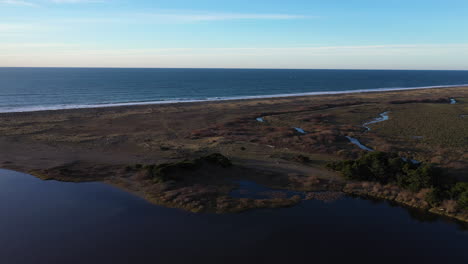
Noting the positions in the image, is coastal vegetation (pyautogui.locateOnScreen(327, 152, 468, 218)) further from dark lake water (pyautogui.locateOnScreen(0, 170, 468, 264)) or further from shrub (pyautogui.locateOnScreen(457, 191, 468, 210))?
dark lake water (pyautogui.locateOnScreen(0, 170, 468, 264))

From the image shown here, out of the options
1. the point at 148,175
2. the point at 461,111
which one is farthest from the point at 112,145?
the point at 461,111

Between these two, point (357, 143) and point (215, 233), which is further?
point (357, 143)

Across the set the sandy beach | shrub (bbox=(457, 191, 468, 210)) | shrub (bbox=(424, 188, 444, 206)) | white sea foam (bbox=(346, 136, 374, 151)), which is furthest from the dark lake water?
white sea foam (bbox=(346, 136, 374, 151))

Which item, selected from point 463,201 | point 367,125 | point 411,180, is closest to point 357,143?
point 367,125

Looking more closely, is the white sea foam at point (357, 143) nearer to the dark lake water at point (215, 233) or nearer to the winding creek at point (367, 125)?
the winding creek at point (367, 125)

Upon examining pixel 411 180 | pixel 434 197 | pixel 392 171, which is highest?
pixel 392 171

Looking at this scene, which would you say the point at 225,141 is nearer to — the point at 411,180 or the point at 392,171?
the point at 392,171

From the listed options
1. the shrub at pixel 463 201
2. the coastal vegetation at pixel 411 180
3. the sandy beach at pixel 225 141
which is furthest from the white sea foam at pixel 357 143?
the shrub at pixel 463 201

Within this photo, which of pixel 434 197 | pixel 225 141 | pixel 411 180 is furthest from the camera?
pixel 225 141
